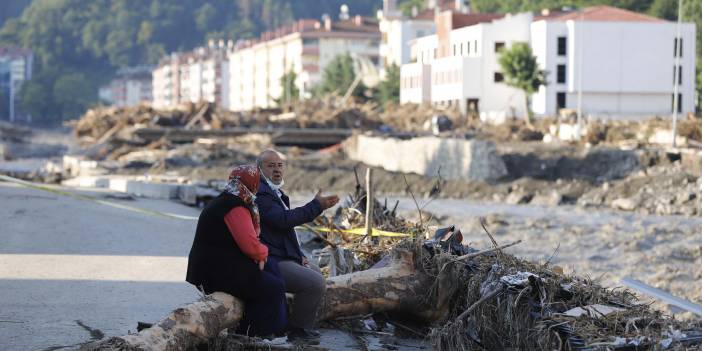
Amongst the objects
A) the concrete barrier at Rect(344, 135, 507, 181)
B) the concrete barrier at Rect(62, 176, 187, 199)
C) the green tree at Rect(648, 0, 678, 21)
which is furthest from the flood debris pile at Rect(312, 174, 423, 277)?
the green tree at Rect(648, 0, 678, 21)

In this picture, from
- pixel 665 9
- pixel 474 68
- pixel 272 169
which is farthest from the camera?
pixel 665 9

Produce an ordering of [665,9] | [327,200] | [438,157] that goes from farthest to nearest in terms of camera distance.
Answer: [665,9], [438,157], [327,200]

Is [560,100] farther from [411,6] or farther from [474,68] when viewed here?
[411,6]

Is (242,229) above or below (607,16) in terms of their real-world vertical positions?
below

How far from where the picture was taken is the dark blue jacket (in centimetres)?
914

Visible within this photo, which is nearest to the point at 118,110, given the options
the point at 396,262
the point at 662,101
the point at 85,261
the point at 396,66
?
the point at 662,101

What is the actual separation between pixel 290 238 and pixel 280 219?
325 mm

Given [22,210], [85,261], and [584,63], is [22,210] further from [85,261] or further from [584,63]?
[584,63]

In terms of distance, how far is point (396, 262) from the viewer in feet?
33.5

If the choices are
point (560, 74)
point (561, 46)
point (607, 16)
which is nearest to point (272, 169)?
point (560, 74)

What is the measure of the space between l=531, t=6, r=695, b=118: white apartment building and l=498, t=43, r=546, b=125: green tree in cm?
532

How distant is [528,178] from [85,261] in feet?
85.2

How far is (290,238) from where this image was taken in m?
9.50

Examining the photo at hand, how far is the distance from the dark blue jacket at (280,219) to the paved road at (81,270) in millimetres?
1221
